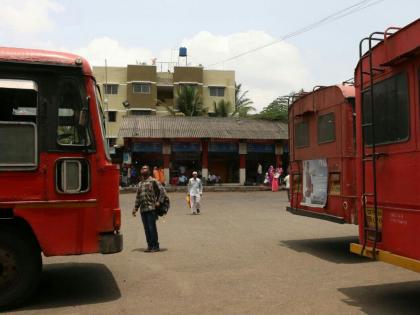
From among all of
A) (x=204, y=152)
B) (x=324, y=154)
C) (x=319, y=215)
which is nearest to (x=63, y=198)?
(x=319, y=215)

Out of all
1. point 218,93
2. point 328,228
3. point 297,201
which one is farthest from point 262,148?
point 297,201

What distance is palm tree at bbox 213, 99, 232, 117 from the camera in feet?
167

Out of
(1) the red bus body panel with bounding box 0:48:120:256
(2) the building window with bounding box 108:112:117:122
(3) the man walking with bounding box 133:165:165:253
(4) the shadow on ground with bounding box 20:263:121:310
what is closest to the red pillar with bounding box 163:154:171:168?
(2) the building window with bounding box 108:112:117:122

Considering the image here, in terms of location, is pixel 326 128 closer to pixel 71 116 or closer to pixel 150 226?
pixel 150 226

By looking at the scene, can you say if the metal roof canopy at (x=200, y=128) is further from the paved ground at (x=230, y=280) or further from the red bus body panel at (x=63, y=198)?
the red bus body panel at (x=63, y=198)

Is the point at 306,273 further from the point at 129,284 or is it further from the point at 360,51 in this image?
the point at 360,51

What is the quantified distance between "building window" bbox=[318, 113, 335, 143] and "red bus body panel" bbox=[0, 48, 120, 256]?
186 inches

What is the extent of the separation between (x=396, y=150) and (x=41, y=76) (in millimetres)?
4318

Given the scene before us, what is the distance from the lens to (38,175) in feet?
19.7

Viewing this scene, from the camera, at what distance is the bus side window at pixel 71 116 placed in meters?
6.19

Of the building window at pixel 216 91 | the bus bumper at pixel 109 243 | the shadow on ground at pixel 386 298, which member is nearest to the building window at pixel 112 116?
the building window at pixel 216 91

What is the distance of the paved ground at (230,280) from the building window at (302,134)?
2.19 metres

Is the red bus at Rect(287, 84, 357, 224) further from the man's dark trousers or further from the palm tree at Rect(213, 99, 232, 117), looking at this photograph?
the palm tree at Rect(213, 99, 232, 117)

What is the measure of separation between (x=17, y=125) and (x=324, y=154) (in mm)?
5953
